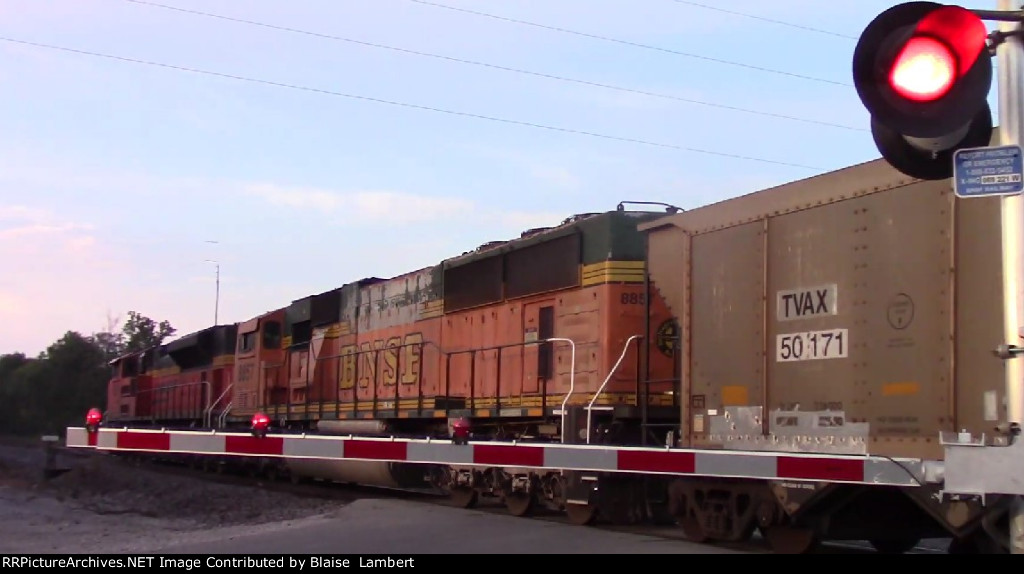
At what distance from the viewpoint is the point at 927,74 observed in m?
3.50

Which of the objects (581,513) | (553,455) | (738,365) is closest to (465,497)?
(581,513)

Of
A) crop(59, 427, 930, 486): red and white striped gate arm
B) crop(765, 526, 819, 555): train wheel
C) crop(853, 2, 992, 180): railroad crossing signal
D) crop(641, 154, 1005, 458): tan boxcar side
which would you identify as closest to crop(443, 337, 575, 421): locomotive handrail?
crop(641, 154, 1005, 458): tan boxcar side

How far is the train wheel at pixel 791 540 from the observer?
27.7 feet

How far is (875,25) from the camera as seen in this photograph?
142 inches

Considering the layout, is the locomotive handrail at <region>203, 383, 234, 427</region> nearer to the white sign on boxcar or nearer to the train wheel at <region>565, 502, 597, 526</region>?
the train wheel at <region>565, 502, 597, 526</region>

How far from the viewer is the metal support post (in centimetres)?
326

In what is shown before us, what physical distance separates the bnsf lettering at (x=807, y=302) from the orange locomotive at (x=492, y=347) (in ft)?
8.16

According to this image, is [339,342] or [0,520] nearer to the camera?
[0,520]

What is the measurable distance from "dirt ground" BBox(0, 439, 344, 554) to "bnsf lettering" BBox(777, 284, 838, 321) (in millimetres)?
6265

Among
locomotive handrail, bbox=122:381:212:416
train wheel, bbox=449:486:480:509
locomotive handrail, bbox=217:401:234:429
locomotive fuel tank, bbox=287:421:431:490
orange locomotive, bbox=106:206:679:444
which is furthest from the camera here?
locomotive handrail, bbox=122:381:212:416

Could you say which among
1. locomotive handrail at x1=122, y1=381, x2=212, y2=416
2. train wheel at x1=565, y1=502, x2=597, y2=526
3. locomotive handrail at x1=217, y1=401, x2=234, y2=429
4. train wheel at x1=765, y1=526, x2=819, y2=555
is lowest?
train wheel at x1=565, y1=502, x2=597, y2=526
